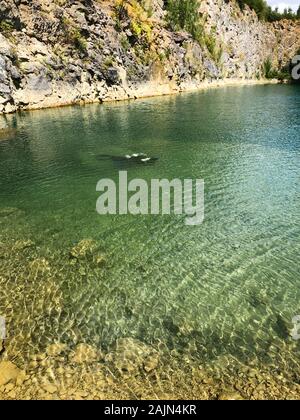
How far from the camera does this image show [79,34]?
224 ft

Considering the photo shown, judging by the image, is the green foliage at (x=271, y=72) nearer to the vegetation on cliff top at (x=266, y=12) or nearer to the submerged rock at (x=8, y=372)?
the vegetation on cliff top at (x=266, y=12)

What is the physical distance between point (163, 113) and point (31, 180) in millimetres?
34133

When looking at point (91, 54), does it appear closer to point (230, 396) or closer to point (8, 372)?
point (8, 372)

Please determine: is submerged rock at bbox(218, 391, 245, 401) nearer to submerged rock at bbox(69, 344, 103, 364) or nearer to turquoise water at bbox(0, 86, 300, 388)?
turquoise water at bbox(0, 86, 300, 388)

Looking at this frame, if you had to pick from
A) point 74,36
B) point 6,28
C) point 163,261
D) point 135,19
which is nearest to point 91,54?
point 74,36

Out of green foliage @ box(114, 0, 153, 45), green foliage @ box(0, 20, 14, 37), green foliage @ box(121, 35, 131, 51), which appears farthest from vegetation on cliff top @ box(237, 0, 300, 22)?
green foliage @ box(0, 20, 14, 37)

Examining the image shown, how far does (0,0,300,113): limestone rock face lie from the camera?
193 feet

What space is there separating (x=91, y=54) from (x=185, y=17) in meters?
45.1

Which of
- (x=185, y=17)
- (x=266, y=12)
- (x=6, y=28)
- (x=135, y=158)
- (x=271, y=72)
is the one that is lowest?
(x=135, y=158)

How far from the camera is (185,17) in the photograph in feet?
331

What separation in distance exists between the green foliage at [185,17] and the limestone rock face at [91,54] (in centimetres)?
263

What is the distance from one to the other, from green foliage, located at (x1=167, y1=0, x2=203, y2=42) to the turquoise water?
3140 inches
